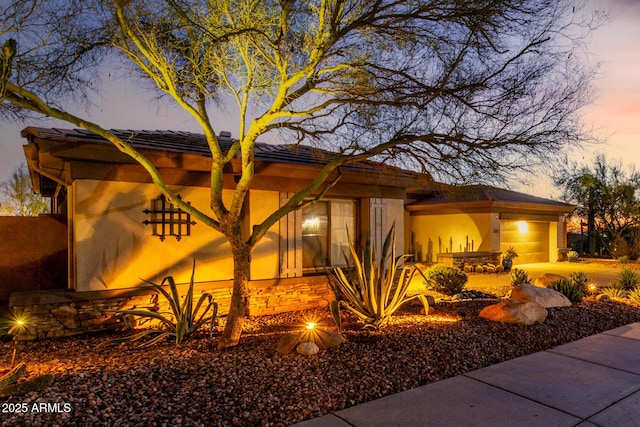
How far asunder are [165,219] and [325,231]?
3280 mm

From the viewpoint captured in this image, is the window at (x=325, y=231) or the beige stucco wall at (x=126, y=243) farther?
the window at (x=325, y=231)

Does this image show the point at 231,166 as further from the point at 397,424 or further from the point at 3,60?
the point at 397,424

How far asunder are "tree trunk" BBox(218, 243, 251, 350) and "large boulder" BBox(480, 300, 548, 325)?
3891mm

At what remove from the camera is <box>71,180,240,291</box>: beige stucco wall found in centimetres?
630

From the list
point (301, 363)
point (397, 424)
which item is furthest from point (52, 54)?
point (397, 424)

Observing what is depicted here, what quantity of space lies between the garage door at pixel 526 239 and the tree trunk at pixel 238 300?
14.9 m

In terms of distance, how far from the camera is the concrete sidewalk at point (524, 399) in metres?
3.52

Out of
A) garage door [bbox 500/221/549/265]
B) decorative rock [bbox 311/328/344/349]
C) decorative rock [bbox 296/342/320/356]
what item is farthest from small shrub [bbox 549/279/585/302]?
garage door [bbox 500/221/549/265]

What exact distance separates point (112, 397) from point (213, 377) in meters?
0.91

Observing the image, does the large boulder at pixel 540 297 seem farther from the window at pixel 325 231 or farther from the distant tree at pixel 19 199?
the distant tree at pixel 19 199

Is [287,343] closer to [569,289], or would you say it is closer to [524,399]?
[524,399]

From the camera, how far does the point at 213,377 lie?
4.15m

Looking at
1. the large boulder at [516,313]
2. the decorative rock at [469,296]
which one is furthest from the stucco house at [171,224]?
the large boulder at [516,313]

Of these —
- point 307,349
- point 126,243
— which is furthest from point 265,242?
point 307,349
